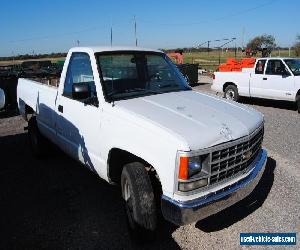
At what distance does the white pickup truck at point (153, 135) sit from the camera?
329 centimetres

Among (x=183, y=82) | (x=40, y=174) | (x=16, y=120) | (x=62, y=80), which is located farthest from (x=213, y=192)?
(x=16, y=120)

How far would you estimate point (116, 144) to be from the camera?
394 centimetres

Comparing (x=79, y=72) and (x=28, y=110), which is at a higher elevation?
(x=79, y=72)

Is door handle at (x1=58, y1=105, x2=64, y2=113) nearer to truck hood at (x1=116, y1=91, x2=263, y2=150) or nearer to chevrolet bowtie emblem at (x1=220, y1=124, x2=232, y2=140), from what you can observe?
truck hood at (x1=116, y1=91, x2=263, y2=150)

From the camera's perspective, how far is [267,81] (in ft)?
39.1

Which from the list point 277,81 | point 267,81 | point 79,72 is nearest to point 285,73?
point 277,81

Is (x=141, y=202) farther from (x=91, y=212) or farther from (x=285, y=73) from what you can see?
(x=285, y=73)

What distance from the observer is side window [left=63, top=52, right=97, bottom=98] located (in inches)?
182

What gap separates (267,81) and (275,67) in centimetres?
52

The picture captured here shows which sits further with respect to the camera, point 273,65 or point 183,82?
point 273,65

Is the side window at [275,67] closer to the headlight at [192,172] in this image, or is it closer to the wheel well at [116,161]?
the wheel well at [116,161]

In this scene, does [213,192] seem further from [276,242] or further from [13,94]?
[13,94]

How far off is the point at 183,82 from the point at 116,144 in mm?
1678

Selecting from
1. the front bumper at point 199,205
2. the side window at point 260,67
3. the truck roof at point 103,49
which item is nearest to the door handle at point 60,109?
the truck roof at point 103,49
